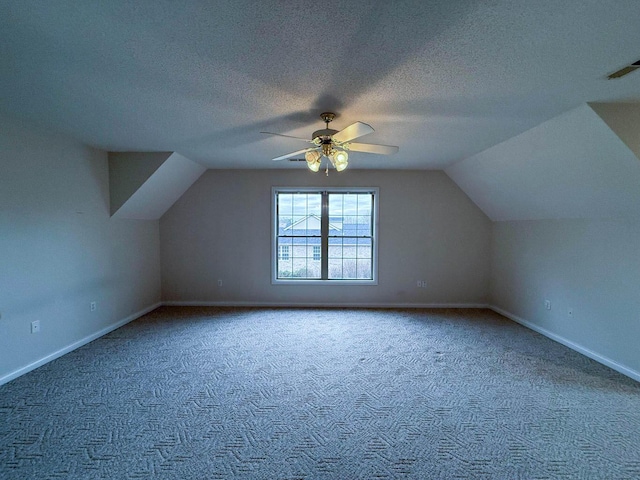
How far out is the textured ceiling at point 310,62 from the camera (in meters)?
1.32

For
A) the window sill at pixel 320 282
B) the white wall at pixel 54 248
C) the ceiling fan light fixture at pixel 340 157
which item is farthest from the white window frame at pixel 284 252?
the ceiling fan light fixture at pixel 340 157

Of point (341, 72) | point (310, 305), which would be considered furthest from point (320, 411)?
point (310, 305)

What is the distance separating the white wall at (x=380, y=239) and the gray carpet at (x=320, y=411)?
1.39 m

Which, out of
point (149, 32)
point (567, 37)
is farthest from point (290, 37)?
point (567, 37)

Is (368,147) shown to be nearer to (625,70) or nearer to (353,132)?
(353,132)

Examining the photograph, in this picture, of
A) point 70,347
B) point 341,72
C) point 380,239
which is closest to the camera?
point 341,72

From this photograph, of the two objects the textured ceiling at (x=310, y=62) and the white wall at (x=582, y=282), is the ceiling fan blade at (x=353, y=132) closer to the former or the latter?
the textured ceiling at (x=310, y=62)

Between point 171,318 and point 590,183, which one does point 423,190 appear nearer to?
point 590,183

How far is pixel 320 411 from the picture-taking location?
7.14 feet

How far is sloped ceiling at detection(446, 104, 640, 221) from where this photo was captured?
2387mm

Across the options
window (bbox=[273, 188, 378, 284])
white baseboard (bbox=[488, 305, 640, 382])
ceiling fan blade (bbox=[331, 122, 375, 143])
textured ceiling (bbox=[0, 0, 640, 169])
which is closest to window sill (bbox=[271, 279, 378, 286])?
window (bbox=[273, 188, 378, 284])

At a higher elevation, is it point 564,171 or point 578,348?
point 564,171

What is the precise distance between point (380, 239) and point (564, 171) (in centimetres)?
258

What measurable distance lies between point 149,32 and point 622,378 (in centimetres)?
457
